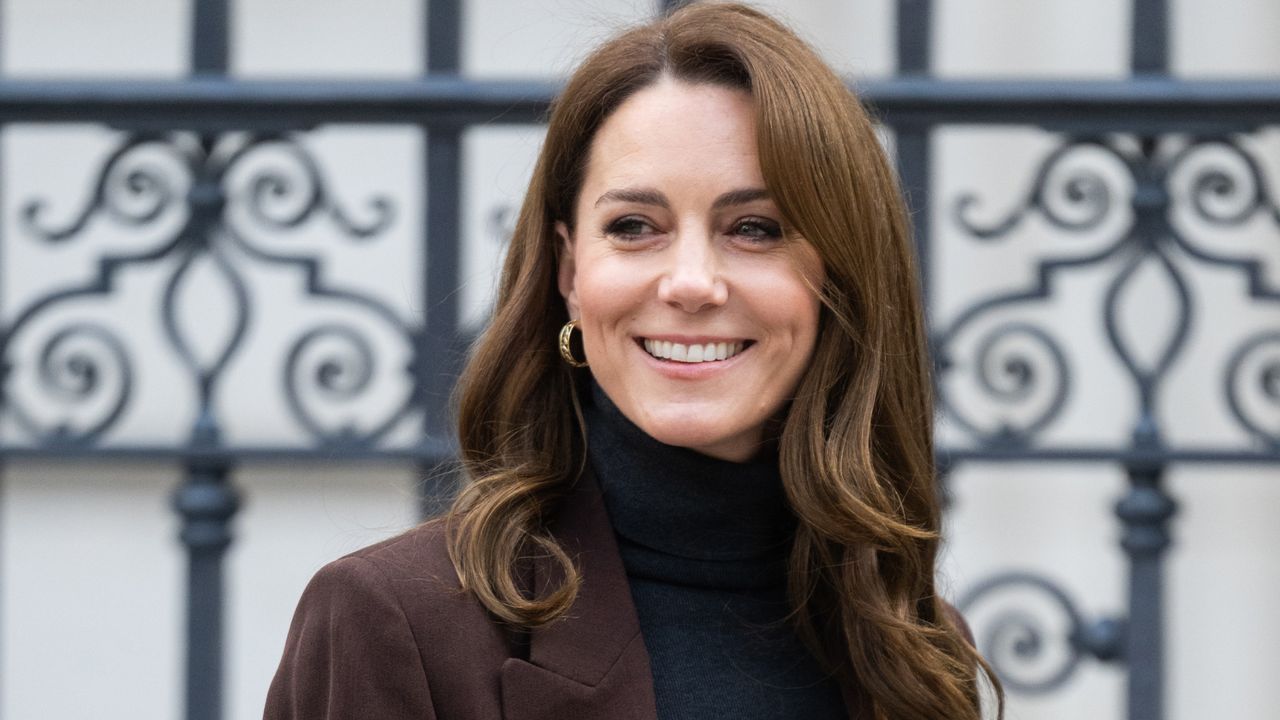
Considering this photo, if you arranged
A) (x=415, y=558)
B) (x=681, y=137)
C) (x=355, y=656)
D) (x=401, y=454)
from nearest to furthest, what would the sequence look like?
1. (x=355, y=656)
2. (x=415, y=558)
3. (x=681, y=137)
4. (x=401, y=454)

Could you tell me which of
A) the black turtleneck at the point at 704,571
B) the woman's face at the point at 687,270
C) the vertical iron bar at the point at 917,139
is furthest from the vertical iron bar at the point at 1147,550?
the woman's face at the point at 687,270

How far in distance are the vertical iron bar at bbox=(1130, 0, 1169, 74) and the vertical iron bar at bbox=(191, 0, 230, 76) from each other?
70.7 inches

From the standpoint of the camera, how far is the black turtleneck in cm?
213

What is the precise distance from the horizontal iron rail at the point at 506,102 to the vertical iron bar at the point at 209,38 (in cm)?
6

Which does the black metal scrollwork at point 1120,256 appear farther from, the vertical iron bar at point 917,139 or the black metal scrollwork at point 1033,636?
the black metal scrollwork at point 1033,636

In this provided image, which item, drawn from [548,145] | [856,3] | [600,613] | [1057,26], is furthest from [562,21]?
[600,613]

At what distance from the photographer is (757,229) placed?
2.12m

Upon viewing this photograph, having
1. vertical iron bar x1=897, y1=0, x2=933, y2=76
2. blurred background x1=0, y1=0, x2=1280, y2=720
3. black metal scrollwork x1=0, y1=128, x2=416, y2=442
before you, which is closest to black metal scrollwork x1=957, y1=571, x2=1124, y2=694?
blurred background x1=0, y1=0, x2=1280, y2=720

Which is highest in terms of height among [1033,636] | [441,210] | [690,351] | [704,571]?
[441,210]

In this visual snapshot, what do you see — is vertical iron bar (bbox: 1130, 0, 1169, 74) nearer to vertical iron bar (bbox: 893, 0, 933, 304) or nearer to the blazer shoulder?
vertical iron bar (bbox: 893, 0, 933, 304)

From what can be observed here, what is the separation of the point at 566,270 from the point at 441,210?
99 centimetres

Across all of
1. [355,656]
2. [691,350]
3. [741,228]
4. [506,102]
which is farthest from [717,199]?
[506,102]

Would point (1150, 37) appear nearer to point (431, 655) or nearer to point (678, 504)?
point (678, 504)

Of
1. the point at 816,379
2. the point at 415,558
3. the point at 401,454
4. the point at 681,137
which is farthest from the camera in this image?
the point at 401,454
